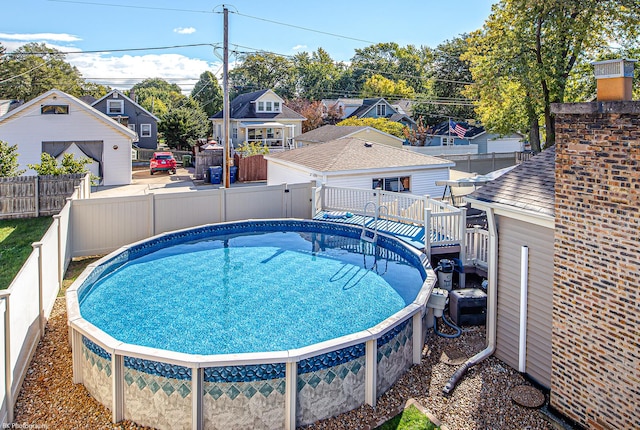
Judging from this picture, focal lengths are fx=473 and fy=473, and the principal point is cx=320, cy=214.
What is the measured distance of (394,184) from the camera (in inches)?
736

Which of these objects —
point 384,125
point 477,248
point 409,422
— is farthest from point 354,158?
point 384,125

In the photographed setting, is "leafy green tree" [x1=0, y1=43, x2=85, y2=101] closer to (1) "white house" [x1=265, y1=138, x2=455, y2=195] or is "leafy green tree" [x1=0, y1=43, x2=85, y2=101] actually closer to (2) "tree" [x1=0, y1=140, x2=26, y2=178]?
(2) "tree" [x1=0, y1=140, x2=26, y2=178]

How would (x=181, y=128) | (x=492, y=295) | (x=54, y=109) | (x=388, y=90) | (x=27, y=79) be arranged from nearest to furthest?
(x=492, y=295) → (x=54, y=109) → (x=181, y=128) → (x=27, y=79) → (x=388, y=90)

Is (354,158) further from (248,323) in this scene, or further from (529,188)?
(529,188)

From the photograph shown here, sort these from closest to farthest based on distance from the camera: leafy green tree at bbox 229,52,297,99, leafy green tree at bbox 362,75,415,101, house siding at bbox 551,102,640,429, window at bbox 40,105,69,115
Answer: house siding at bbox 551,102,640,429
window at bbox 40,105,69,115
leafy green tree at bbox 362,75,415,101
leafy green tree at bbox 229,52,297,99

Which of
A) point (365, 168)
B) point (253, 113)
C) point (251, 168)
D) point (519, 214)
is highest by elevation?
point (253, 113)

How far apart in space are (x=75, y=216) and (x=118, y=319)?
16.2ft

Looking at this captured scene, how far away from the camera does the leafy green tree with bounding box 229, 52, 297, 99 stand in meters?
72.5

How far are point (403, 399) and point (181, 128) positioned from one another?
135ft

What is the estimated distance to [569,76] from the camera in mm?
23000

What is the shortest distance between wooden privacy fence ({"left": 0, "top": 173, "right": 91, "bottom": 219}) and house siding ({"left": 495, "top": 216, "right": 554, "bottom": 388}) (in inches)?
526

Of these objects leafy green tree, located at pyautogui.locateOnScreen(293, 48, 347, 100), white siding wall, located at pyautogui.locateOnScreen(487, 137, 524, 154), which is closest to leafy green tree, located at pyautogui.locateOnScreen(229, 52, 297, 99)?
leafy green tree, located at pyautogui.locateOnScreen(293, 48, 347, 100)

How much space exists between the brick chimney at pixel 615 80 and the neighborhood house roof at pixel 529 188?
1.58 m

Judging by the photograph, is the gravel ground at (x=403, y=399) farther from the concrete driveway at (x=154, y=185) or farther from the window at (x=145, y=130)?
the window at (x=145, y=130)
